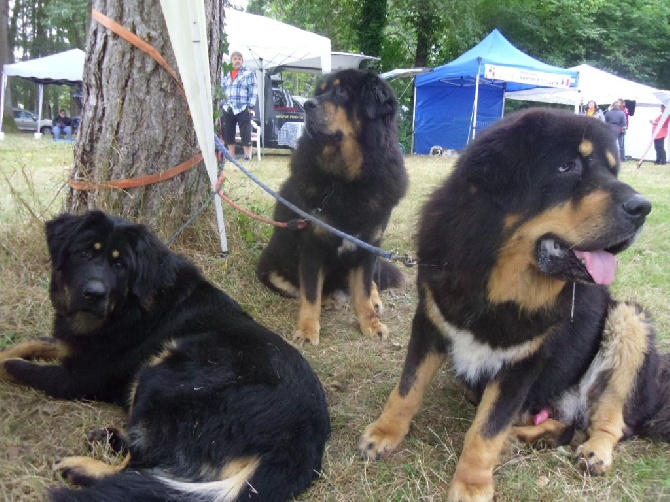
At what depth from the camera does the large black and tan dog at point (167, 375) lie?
2289 mm

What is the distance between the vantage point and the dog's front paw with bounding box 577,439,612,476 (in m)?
2.71

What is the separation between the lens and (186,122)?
4582 millimetres

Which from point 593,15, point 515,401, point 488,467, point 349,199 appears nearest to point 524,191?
point 515,401

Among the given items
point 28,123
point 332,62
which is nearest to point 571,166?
point 332,62

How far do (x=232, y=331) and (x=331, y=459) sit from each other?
0.82 metres

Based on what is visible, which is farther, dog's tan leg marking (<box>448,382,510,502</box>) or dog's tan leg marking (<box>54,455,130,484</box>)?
dog's tan leg marking (<box>448,382,510,502</box>)

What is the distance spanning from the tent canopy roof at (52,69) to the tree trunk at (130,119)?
21.7 m

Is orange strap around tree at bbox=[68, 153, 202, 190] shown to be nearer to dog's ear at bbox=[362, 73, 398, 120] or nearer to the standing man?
dog's ear at bbox=[362, 73, 398, 120]

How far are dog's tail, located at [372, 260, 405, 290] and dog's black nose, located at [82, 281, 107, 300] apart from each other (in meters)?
2.94

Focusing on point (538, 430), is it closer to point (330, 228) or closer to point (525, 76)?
point (330, 228)

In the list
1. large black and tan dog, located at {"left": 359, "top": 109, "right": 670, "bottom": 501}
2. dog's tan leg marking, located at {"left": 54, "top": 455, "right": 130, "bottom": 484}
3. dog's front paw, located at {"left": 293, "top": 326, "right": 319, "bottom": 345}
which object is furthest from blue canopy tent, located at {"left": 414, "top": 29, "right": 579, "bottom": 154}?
dog's tan leg marking, located at {"left": 54, "top": 455, "right": 130, "bottom": 484}

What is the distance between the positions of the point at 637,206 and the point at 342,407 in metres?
1.95

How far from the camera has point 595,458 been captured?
2736mm

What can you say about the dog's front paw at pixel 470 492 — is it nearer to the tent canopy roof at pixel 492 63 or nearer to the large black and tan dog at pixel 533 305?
the large black and tan dog at pixel 533 305
